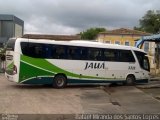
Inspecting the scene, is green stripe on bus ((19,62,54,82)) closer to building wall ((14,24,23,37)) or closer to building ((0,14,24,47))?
building ((0,14,24,47))

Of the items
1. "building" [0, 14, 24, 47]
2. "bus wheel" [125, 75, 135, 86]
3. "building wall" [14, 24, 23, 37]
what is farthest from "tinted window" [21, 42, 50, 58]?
"building wall" [14, 24, 23, 37]

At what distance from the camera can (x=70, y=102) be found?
17359 mm

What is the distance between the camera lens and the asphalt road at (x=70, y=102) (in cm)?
1506

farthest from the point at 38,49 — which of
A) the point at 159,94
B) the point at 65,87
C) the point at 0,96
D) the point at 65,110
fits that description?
the point at 65,110

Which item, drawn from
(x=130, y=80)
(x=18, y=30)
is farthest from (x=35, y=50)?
(x=18, y=30)

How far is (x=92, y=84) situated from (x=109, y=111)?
1080cm

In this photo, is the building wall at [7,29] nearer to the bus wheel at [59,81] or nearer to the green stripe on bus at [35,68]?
the bus wheel at [59,81]

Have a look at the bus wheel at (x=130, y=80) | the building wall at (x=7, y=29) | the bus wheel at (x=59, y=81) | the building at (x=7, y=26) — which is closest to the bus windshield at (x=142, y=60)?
the bus wheel at (x=130, y=80)

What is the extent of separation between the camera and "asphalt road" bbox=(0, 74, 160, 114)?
15056 mm

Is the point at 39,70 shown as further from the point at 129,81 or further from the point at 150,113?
the point at 150,113

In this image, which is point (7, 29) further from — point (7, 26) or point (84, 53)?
point (84, 53)

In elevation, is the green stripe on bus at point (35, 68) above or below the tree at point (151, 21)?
below

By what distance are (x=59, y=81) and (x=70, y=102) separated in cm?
652

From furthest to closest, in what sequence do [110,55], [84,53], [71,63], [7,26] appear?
[7,26]
[110,55]
[84,53]
[71,63]
